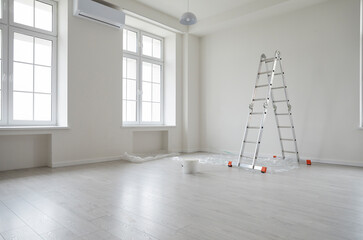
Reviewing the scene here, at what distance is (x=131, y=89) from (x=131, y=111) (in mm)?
476

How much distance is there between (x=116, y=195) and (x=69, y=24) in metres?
3.10

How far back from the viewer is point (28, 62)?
4156 mm

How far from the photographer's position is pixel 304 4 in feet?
15.4

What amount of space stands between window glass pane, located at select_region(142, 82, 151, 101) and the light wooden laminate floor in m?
2.54

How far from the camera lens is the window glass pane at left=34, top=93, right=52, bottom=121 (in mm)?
4250

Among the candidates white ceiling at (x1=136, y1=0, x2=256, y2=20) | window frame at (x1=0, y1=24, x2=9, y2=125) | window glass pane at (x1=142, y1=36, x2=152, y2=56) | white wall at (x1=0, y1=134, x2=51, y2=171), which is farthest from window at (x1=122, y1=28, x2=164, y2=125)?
window frame at (x1=0, y1=24, x2=9, y2=125)

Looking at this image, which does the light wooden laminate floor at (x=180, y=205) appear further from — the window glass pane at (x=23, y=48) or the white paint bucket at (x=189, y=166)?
the window glass pane at (x=23, y=48)

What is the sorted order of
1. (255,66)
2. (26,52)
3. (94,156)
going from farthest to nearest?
(255,66), (94,156), (26,52)

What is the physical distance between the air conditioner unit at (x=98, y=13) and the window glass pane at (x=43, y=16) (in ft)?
1.71

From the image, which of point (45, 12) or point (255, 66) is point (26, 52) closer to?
point (45, 12)

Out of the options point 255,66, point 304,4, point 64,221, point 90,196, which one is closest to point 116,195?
point 90,196

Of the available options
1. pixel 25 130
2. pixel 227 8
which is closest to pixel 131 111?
A: pixel 25 130

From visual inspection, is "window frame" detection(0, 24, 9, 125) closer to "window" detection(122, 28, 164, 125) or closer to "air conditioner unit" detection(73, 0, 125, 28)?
"air conditioner unit" detection(73, 0, 125, 28)

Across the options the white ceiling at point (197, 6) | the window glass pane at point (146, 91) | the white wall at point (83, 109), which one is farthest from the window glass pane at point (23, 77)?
the white ceiling at point (197, 6)
